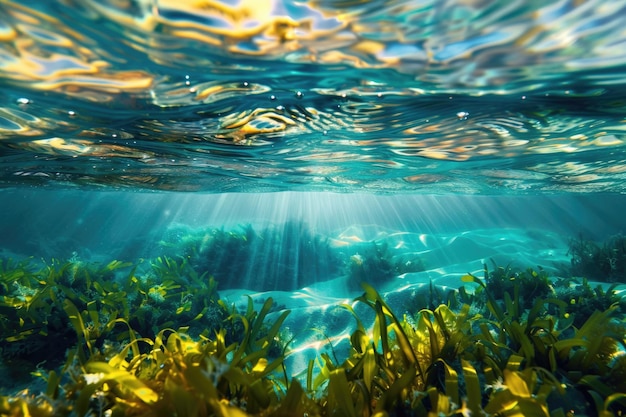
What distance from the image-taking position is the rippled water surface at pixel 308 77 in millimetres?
3129

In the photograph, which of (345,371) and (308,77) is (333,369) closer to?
(345,371)

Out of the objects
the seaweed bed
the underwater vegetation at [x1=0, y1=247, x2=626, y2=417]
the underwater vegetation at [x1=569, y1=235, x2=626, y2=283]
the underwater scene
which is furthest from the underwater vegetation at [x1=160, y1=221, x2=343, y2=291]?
the underwater vegetation at [x1=569, y1=235, x2=626, y2=283]

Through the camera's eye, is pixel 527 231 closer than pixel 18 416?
No

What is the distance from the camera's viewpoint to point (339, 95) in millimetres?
5051

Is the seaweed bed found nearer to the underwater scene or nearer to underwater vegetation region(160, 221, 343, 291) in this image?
the underwater scene

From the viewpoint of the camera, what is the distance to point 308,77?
14.5 ft

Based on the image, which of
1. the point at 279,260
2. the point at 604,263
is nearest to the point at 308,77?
the point at 279,260

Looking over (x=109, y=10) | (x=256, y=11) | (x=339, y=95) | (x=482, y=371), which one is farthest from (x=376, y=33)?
(x=482, y=371)

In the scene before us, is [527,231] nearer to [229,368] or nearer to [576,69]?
[576,69]

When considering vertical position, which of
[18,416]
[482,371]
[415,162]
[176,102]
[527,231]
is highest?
[176,102]

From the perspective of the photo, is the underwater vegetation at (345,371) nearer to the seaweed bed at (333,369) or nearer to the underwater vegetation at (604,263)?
the seaweed bed at (333,369)

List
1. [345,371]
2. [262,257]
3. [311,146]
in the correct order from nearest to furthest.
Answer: [345,371], [311,146], [262,257]

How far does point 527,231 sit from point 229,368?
30.5m

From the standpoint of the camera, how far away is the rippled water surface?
10.3 feet
